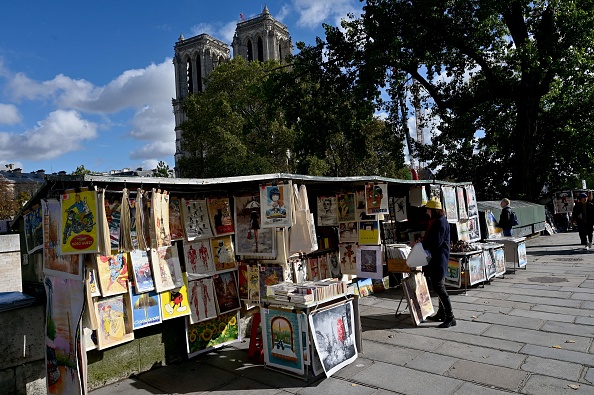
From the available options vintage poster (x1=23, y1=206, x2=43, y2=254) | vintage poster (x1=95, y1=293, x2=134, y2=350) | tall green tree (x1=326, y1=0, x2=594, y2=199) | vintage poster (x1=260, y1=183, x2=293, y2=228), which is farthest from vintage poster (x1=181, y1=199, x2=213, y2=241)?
tall green tree (x1=326, y1=0, x2=594, y2=199)

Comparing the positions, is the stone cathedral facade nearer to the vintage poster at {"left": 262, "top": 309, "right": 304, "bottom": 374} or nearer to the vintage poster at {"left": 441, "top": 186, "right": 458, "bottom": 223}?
the vintage poster at {"left": 441, "top": 186, "right": 458, "bottom": 223}

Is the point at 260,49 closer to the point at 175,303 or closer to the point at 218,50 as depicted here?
the point at 218,50

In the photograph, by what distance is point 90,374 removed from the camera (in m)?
4.84

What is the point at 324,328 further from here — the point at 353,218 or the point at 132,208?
the point at 353,218

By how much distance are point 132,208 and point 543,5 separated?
21.6 meters

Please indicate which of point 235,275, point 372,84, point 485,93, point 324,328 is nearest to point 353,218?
point 235,275

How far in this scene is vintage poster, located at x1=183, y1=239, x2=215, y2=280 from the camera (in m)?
5.89

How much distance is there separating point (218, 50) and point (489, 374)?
80753 millimetres

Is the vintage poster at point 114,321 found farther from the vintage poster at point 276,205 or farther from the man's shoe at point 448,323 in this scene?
the man's shoe at point 448,323

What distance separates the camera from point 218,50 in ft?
256

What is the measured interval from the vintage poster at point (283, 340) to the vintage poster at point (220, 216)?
4.97 ft

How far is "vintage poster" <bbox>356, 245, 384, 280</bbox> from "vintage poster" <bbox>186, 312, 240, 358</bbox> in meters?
2.84

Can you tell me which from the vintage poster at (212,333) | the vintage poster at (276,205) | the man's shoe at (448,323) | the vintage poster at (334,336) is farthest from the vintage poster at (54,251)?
the man's shoe at (448,323)

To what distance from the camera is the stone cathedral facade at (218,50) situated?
72250 mm
